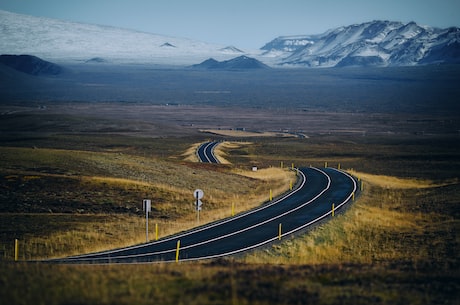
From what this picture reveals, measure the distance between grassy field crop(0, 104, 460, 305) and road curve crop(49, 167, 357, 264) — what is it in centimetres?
144

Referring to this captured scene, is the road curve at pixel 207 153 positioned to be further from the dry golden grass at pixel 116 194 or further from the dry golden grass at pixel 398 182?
the dry golden grass at pixel 398 182

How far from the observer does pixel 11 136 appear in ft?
381

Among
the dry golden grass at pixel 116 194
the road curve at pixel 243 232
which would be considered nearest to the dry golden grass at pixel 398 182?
the dry golden grass at pixel 116 194

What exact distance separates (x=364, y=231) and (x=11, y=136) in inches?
3703

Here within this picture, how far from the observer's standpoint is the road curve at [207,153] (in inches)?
3248

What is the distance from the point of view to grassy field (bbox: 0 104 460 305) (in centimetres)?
1791

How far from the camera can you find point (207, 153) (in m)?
92.1

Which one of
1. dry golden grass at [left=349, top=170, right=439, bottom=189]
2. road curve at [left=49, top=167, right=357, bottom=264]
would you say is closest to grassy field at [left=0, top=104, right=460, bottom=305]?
dry golden grass at [left=349, top=170, right=439, bottom=189]

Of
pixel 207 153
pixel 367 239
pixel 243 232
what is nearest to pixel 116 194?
pixel 243 232

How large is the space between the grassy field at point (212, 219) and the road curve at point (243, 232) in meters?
1.44

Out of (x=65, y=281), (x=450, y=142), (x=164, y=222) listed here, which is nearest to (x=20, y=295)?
(x=65, y=281)

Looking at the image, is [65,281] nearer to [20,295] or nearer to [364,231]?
[20,295]

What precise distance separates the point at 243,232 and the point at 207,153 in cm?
5840

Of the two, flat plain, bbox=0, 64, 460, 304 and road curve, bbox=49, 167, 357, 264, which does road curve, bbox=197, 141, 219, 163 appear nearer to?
flat plain, bbox=0, 64, 460, 304
